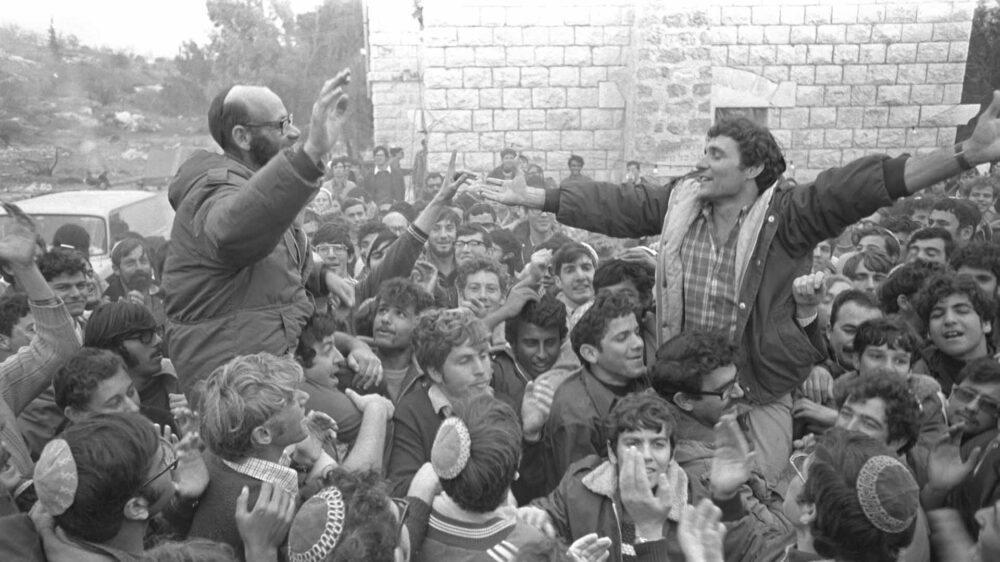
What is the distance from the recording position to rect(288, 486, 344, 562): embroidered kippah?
2.34 meters

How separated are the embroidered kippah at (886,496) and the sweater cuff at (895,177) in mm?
1498

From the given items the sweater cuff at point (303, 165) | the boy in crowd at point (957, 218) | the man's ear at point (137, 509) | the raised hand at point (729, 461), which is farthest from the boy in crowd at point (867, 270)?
the man's ear at point (137, 509)

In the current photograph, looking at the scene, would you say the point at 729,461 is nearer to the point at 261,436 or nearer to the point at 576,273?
the point at 261,436

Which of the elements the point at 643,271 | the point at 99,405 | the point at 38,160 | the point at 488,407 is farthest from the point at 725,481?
the point at 38,160

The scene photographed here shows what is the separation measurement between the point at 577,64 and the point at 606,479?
1281 cm

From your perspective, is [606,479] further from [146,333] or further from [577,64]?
[577,64]

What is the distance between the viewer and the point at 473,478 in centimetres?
259

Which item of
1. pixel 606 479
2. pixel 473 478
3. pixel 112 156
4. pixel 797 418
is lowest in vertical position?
pixel 112 156

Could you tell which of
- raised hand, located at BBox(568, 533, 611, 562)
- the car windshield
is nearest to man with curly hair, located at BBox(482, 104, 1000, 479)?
raised hand, located at BBox(568, 533, 611, 562)

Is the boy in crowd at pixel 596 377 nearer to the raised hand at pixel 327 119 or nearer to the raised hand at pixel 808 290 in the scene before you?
the raised hand at pixel 808 290

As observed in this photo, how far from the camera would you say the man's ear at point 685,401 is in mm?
3748

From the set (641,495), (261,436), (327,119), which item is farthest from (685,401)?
(327,119)

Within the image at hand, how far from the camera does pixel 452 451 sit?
8.58ft

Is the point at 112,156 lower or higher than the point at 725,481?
lower
